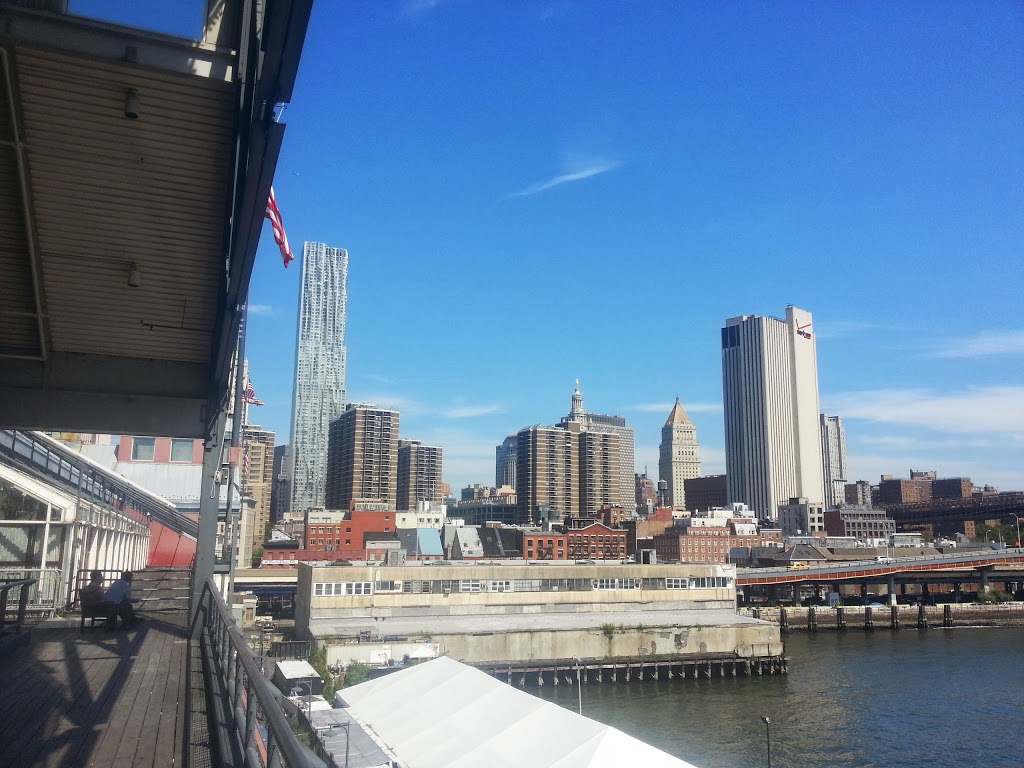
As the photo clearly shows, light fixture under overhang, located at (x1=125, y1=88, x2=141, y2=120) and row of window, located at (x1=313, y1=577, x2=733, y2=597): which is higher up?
light fixture under overhang, located at (x1=125, y1=88, x2=141, y2=120)

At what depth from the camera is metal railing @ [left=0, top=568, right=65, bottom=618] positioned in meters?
13.1

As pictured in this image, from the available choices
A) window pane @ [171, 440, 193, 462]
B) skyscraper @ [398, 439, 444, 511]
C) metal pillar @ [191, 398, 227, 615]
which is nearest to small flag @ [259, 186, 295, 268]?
metal pillar @ [191, 398, 227, 615]

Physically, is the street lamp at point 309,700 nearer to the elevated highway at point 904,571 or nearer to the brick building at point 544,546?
the elevated highway at point 904,571

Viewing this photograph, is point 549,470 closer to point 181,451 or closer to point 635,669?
point 635,669

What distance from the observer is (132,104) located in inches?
202

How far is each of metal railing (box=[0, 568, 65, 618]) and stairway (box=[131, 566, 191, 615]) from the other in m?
1.34

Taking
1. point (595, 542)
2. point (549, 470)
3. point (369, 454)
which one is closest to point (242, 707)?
point (595, 542)

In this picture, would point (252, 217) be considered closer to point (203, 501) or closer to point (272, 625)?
point (203, 501)

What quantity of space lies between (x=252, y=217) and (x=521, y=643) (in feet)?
126

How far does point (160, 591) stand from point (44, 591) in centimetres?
357

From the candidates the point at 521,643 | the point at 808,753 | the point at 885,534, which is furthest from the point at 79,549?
the point at 885,534

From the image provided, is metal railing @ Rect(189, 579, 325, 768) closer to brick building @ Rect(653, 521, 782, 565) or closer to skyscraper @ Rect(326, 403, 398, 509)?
brick building @ Rect(653, 521, 782, 565)

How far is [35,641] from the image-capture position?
34.4 feet

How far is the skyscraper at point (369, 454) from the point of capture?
14962 cm
